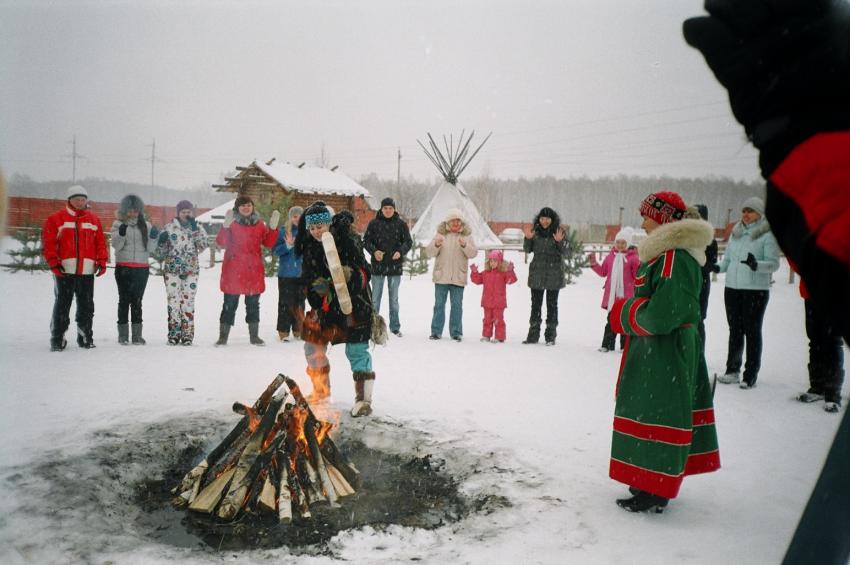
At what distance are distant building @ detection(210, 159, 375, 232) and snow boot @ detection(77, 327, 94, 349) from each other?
48.7ft

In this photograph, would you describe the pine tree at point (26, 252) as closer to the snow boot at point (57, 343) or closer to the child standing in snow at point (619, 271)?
the snow boot at point (57, 343)

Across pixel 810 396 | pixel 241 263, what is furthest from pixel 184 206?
pixel 810 396

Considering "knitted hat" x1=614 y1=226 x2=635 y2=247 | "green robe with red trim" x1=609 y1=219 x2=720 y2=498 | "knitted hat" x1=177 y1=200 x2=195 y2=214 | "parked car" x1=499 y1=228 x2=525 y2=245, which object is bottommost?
"green robe with red trim" x1=609 y1=219 x2=720 y2=498

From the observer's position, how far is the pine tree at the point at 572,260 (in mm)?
17172

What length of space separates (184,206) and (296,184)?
1556 centimetres

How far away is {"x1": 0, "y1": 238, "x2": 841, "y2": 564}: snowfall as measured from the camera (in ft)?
9.07

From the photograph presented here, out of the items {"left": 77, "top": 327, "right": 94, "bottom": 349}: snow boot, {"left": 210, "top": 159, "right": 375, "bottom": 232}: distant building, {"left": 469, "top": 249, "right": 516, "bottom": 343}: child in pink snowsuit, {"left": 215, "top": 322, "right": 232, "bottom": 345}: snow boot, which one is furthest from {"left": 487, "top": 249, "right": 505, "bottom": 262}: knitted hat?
{"left": 210, "top": 159, "right": 375, "bottom": 232}: distant building

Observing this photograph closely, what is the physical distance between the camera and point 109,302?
34.6ft

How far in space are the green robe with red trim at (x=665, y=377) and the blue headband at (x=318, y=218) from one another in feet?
8.26

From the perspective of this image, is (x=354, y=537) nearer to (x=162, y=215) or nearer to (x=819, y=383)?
(x=819, y=383)

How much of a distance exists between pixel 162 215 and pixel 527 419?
1292 inches

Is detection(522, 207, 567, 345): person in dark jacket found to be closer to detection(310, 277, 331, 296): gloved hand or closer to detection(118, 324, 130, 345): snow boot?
detection(310, 277, 331, 296): gloved hand

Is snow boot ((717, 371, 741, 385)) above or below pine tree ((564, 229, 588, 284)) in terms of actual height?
below

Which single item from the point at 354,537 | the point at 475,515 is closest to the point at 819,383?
the point at 475,515
